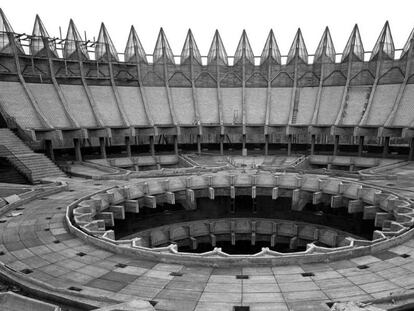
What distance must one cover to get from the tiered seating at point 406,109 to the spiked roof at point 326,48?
18.3m

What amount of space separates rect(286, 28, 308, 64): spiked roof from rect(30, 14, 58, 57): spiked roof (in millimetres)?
53047

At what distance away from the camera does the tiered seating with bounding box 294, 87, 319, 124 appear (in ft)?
232

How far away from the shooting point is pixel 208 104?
251 ft

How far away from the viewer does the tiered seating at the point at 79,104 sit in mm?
65750

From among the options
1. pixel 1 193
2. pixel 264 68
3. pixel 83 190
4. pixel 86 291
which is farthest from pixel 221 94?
pixel 86 291

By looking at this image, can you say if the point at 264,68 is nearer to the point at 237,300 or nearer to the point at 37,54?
the point at 37,54

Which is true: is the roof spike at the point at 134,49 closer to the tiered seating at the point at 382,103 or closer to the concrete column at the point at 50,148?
the concrete column at the point at 50,148

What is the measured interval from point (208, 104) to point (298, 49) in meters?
25.1

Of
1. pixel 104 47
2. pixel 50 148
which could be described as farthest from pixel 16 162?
pixel 104 47

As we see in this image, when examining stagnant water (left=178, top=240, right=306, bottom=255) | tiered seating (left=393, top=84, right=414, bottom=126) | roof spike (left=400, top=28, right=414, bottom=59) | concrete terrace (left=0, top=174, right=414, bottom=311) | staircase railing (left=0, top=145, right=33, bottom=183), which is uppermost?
roof spike (left=400, top=28, right=414, bottom=59)

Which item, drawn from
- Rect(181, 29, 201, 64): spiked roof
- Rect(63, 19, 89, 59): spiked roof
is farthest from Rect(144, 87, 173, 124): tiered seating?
Rect(63, 19, 89, 59): spiked roof

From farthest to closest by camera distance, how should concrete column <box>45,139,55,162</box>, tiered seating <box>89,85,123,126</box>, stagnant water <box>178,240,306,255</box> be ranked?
tiered seating <box>89,85,123,126</box>, concrete column <box>45,139,55,162</box>, stagnant water <box>178,240,306,255</box>

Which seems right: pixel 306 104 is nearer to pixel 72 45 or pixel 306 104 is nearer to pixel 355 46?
pixel 355 46

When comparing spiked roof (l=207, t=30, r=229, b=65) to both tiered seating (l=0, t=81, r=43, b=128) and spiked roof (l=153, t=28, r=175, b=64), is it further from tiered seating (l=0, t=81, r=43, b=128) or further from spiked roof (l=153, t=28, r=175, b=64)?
tiered seating (l=0, t=81, r=43, b=128)
